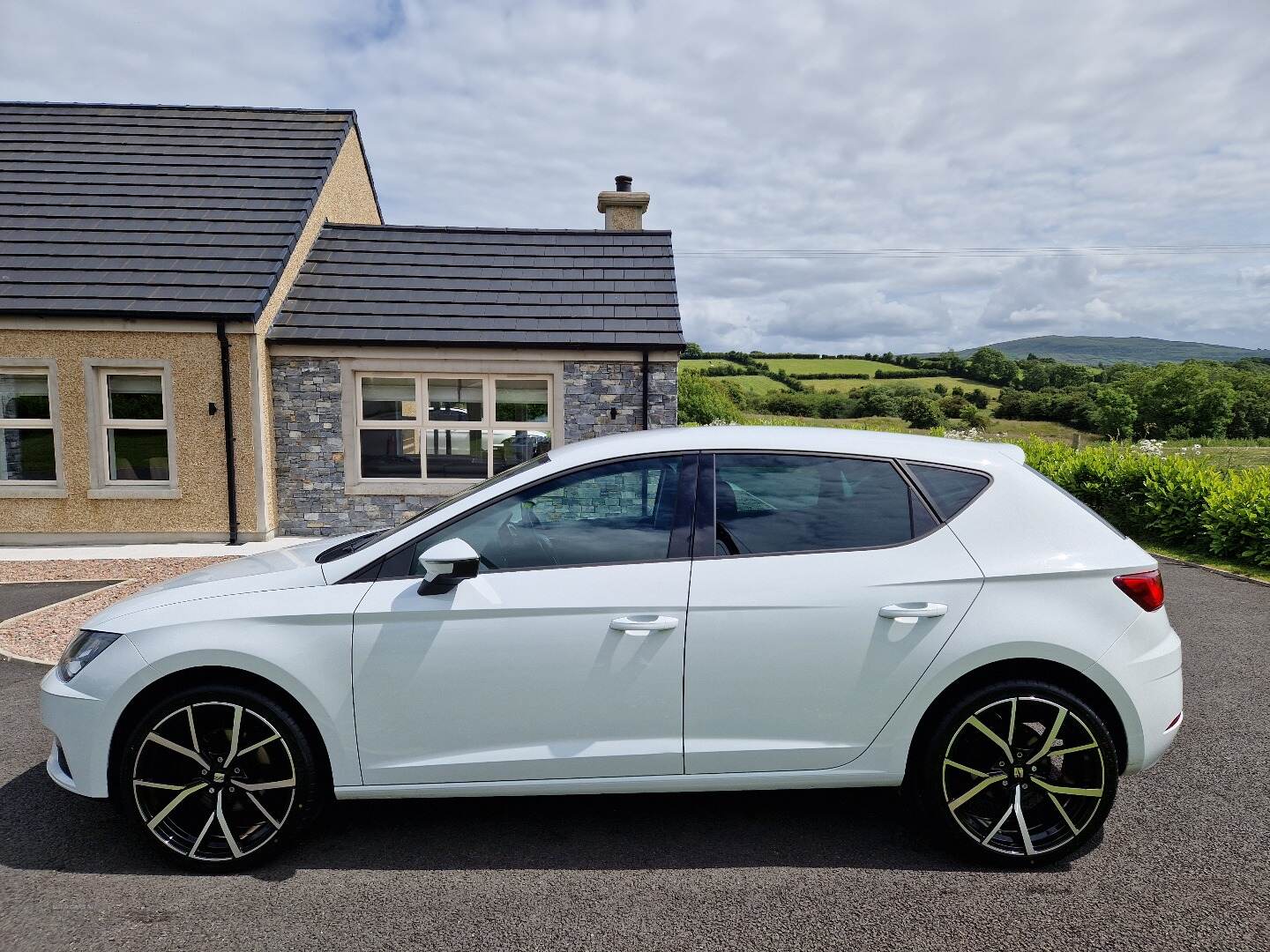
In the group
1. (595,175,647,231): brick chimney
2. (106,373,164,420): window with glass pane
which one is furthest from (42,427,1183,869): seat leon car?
(595,175,647,231): brick chimney

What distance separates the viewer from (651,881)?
3037mm

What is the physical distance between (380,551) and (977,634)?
92.8 inches

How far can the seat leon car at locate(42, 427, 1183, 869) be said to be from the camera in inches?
119

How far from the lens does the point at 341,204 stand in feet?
46.5

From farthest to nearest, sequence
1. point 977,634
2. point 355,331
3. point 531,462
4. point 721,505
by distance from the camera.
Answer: point 355,331, point 531,462, point 721,505, point 977,634

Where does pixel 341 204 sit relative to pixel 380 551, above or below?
above

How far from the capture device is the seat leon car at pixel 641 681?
3.03m

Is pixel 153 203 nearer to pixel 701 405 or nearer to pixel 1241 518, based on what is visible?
pixel 1241 518

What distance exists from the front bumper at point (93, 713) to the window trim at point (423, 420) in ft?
26.0

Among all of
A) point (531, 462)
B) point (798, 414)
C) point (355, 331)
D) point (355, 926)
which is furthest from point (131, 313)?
point (798, 414)

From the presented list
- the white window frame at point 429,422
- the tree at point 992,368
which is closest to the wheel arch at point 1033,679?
the white window frame at point 429,422

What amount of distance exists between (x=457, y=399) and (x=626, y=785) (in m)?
8.87

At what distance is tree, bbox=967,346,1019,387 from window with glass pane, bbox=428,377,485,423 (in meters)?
47.9

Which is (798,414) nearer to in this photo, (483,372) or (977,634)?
(483,372)
